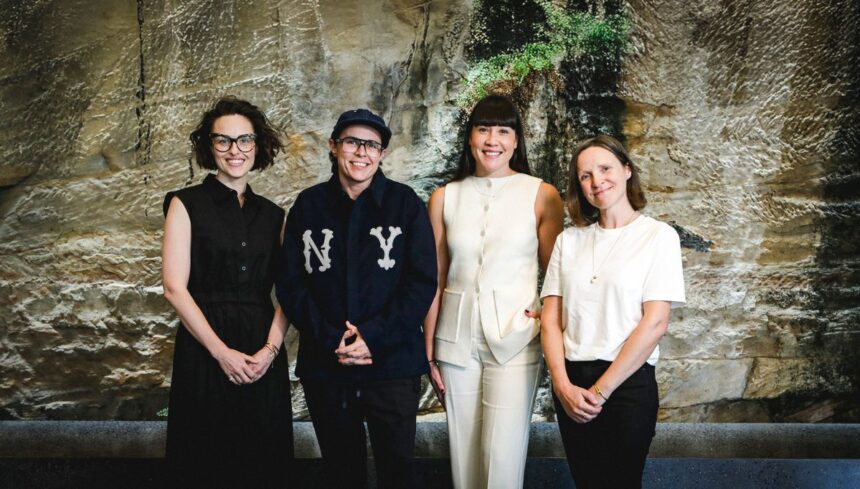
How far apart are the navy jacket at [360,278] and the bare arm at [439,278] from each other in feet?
0.47

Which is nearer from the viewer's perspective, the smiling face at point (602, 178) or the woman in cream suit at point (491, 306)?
the smiling face at point (602, 178)

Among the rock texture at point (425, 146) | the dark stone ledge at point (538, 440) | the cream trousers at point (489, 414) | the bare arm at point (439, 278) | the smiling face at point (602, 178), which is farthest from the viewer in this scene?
the rock texture at point (425, 146)

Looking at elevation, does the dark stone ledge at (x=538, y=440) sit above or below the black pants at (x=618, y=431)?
below

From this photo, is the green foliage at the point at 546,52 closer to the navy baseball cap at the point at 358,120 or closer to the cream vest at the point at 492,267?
the cream vest at the point at 492,267

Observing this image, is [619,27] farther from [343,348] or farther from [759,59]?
[343,348]

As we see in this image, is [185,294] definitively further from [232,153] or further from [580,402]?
[580,402]

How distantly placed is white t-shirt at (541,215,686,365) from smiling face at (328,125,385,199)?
61cm

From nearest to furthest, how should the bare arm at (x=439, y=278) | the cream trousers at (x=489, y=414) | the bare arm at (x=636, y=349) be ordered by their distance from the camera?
the bare arm at (x=636, y=349) → the cream trousers at (x=489, y=414) → the bare arm at (x=439, y=278)

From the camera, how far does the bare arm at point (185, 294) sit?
197 centimetres

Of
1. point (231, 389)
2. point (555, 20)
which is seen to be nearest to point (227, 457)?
point (231, 389)

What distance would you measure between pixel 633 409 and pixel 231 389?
1105 millimetres

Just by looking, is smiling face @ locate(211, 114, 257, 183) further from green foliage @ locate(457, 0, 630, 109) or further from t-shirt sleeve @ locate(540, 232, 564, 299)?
green foliage @ locate(457, 0, 630, 109)

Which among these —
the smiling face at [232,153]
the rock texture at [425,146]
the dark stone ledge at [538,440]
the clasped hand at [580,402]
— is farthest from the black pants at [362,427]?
the rock texture at [425,146]

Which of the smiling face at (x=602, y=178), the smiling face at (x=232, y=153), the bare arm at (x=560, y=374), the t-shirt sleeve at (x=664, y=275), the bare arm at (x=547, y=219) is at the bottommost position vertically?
the bare arm at (x=560, y=374)
